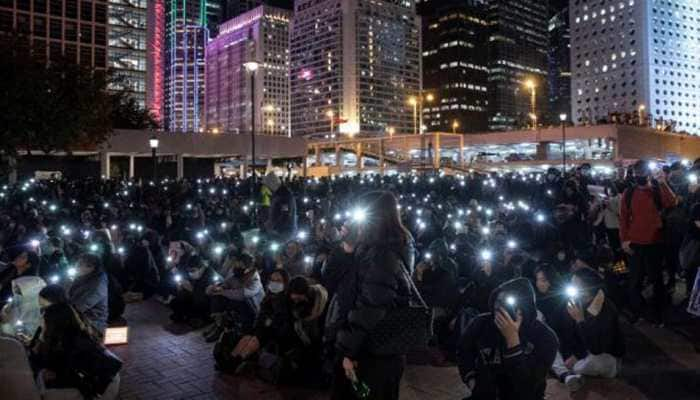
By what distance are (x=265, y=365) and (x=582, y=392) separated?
3141 mm

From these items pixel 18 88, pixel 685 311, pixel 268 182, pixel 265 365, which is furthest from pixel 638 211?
pixel 18 88

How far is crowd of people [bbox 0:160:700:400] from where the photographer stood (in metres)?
3.72

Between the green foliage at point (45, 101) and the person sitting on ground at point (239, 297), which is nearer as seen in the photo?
the person sitting on ground at point (239, 297)

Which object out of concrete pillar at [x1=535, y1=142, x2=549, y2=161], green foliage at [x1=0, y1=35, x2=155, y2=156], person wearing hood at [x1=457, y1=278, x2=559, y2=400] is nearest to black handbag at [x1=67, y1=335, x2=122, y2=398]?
person wearing hood at [x1=457, y1=278, x2=559, y2=400]

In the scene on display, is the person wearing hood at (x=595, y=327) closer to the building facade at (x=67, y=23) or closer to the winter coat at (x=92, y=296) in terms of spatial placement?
the winter coat at (x=92, y=296)

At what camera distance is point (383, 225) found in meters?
3.69

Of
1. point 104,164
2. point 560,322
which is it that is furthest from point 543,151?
point 560,322

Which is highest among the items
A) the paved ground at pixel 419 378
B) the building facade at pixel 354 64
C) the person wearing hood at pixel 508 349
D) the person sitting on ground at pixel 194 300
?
the building facade at pixel 354 64

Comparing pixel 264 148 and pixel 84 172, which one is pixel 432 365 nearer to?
pixel 264 148

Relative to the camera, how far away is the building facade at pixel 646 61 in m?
142

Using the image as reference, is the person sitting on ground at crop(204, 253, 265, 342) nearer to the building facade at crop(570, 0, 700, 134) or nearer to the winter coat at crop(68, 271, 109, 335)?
the winter coat at crop(68, 271, 109, 335)

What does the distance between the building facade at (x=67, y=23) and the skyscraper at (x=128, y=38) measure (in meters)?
1.18

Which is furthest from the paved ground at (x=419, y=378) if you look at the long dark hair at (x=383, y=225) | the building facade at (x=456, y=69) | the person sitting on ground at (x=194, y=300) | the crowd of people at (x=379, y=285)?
the building facade at (x=456, y=69)

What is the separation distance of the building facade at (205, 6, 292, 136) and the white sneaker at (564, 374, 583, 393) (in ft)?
522
